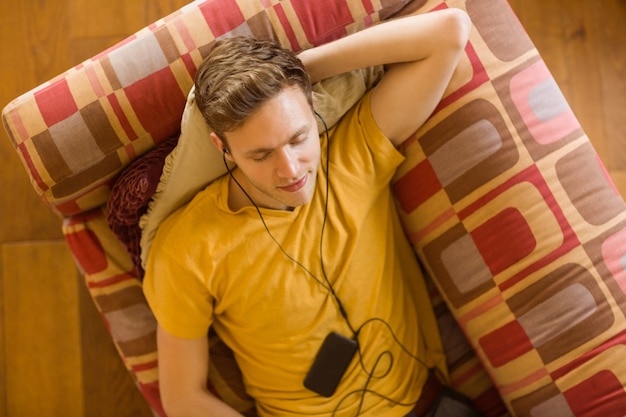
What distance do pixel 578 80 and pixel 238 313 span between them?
1160 mm

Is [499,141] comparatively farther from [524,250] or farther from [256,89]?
[256,89]

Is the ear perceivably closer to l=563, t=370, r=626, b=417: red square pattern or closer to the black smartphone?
the black smartphone

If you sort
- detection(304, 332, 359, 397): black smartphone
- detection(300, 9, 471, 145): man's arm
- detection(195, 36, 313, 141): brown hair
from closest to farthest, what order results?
detection(195, 36, 313, 141): brown hair
detection(300, 9, 471, 145): man's arm
detection(304, 332, 359, 397): black smartphone

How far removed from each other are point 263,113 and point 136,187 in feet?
1.25

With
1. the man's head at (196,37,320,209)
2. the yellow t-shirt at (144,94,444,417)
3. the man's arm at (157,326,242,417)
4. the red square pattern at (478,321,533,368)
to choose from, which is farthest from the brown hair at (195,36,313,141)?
the red square pattern at (478,321,533,368)

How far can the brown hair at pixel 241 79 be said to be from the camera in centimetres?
109

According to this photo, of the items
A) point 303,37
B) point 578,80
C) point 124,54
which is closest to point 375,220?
point 303,37

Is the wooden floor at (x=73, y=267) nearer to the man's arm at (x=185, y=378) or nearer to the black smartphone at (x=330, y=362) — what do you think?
the man's arm at (x=185, y=378)

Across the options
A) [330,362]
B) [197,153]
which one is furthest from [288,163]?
[330,362]

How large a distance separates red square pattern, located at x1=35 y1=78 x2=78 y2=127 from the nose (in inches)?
18.6

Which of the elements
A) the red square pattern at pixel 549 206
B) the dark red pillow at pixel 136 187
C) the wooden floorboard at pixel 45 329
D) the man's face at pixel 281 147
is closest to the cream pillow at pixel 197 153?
the dark red pillow at pixel 136 187

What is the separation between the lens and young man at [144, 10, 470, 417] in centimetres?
126

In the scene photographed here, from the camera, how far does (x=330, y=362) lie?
1352mm

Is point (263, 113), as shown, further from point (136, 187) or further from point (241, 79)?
point (136, 187)
